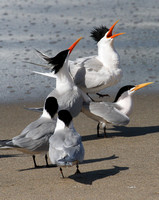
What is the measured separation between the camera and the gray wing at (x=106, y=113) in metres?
5.14

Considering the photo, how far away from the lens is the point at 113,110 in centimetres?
526

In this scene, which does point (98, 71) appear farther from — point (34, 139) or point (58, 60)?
point (34, 139)

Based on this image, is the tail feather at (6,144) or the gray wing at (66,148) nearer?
the gray wing at (66,148)

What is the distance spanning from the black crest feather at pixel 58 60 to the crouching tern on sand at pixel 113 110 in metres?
0.62

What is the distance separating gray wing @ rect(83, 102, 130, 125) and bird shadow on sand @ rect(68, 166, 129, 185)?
1127 mm

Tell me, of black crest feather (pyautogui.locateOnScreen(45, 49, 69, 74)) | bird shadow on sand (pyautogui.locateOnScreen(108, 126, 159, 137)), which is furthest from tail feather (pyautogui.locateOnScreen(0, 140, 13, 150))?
black crest feather (pyautogui.locateOnScreen(45, 49, 69, 74))

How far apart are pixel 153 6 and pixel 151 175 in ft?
30.2

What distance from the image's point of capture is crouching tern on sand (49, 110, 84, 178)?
354 cm

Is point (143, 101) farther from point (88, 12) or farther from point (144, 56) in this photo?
point (88, 12)

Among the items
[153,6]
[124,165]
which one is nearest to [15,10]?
[153,6]

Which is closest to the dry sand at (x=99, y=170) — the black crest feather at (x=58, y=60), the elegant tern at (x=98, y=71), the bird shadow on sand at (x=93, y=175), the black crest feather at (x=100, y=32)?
the bird shadow on sand at (x=93, y=175)

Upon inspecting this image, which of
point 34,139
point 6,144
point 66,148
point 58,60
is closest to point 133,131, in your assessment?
point 58,60

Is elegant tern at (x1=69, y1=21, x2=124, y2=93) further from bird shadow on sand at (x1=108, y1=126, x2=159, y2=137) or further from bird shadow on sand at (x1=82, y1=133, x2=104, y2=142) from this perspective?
bird shadow on sand at (x1=82, y1=133, x2=104, y2=142)

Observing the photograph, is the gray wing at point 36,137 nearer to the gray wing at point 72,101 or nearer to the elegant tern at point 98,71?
the gray wing at point 72,101
